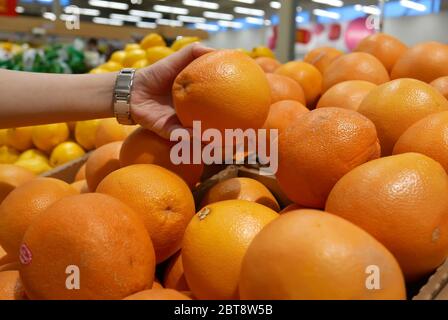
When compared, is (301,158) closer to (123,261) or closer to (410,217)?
(410,217)

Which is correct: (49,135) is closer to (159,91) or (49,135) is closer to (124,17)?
(159,91)

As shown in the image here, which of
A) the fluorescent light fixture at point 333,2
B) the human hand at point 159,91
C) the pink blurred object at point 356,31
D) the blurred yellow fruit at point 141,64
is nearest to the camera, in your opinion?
the human hand at point 159,91

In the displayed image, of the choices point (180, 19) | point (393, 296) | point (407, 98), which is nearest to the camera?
point (393, 296)

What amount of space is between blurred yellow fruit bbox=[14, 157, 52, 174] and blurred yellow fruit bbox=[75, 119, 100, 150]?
181 mm

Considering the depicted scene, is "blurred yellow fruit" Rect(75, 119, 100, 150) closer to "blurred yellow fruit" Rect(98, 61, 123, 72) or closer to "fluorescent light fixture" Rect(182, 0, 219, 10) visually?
"blurred yellow fruit" Rect(98, 61, 123, 72)

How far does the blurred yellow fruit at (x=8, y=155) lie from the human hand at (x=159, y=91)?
4.00ft

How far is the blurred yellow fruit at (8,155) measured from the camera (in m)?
1.96

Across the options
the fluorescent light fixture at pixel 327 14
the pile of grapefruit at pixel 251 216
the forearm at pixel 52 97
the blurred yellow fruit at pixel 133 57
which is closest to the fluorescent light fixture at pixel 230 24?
the fluorescent light fixture at pixel 327 14

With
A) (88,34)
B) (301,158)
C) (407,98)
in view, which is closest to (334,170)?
(301,158)

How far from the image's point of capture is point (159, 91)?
1049 millimetres

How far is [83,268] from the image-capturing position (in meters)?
0.54

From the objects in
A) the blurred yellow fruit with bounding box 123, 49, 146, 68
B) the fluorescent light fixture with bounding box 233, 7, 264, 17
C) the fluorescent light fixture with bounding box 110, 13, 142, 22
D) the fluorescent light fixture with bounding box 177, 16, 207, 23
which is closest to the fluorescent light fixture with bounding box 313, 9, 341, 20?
the fluorescent light fixture with bounding box 233, 7, 264, 17

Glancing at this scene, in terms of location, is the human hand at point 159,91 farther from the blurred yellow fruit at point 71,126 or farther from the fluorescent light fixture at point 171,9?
the fluorescent light fixture at point 171,9
